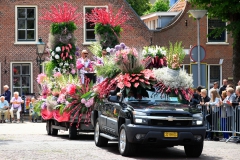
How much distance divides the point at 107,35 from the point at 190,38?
21.6 meters

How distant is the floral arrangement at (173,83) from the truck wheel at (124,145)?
1.44 metres

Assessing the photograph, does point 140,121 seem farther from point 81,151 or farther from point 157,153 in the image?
point 81,151

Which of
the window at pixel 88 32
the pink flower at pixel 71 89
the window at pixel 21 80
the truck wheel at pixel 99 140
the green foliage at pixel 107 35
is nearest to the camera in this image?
the truck wheel at pixel 99 140

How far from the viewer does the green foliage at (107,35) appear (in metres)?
23.7

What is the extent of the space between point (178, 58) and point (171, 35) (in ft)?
88.3

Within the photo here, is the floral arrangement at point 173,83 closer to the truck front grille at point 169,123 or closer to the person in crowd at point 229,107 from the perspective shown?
the truck front grille at point 169,123

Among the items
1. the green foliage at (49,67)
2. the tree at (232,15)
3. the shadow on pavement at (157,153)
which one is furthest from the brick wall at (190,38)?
the shadow on pavement at (157,153)

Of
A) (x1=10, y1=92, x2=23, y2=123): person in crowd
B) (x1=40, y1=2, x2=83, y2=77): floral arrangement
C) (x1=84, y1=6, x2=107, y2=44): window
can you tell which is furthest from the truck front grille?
(x1=84, y1=6, x2=107, y2=44): window

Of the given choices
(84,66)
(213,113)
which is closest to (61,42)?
(84,66)

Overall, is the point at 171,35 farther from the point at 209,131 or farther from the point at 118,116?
the point at 118,116

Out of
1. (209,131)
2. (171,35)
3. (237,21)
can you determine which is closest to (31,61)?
(171,35)

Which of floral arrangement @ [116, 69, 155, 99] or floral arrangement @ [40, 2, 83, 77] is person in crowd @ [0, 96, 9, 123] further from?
floral arrangement @ [116, 69, 155, 99]

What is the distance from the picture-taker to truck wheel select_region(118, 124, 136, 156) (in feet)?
51.7

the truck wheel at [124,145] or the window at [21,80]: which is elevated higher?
the window at [21,80]
